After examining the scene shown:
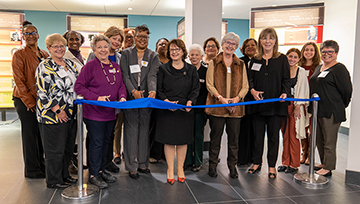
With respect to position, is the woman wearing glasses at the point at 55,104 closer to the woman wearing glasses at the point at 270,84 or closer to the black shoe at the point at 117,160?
the black shoe at the point at 117,160

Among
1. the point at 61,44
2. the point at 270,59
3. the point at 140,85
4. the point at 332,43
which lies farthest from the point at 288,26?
the point at 61,44

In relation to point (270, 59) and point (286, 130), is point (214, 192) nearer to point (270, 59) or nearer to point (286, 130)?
point (286, 130)

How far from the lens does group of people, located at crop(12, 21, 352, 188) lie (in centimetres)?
287

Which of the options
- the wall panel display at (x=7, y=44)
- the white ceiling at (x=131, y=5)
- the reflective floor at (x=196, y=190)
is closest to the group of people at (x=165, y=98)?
the reflective floor at (x=196, y=190)

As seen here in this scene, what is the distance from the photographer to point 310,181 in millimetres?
3197

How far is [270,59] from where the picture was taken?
10.8ft

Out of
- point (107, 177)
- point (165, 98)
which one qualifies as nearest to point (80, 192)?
point (107, 177)

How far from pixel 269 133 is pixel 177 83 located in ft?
4.50

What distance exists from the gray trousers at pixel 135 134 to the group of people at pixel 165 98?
12 mm

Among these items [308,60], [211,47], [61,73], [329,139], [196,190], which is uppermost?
[211,47]

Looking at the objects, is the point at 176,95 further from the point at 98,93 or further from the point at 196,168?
the point at 196,168

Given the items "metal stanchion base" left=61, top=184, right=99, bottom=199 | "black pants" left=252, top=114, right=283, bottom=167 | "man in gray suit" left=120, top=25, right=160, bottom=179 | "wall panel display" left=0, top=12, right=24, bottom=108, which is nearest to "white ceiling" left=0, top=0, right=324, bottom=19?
"wall panel display" left=0, top=12, right=24, bottom=108

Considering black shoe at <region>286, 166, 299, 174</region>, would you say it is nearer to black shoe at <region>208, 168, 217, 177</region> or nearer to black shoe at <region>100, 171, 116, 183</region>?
black shoe at <region>208, 168, 217, 177</region>

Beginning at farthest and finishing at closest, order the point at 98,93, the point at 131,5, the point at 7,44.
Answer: the point at 131,5, the point at 7,44, the point at 98,93
